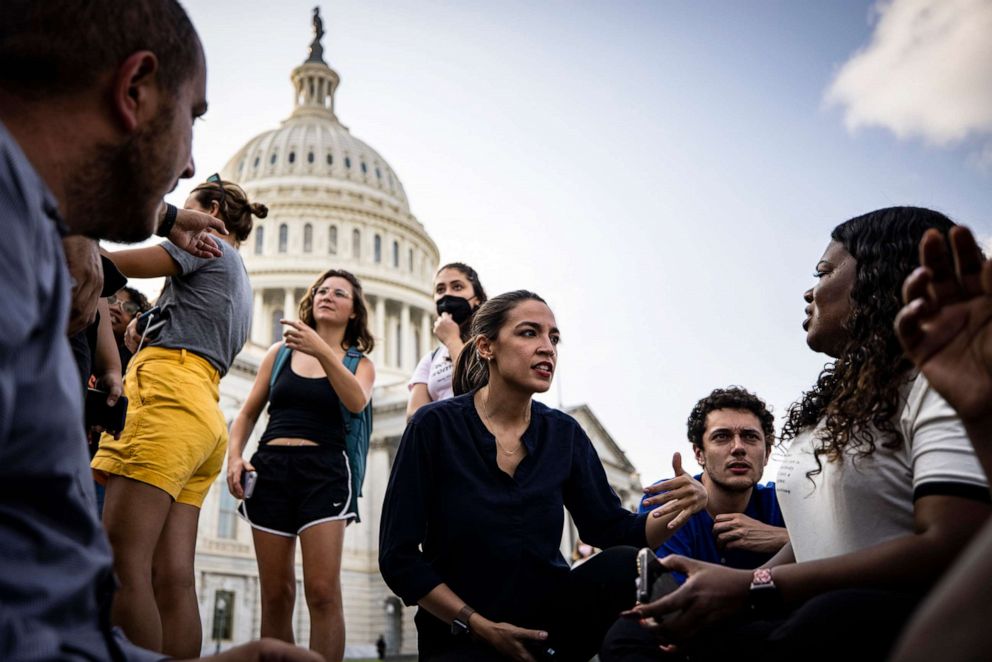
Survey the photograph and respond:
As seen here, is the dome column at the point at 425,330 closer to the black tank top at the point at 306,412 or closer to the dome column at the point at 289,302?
the dome column at the point at 289,302

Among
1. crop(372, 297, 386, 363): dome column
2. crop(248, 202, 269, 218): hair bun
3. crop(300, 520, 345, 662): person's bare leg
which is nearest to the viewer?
crop(300, 520, 345, 662): person's bare leg

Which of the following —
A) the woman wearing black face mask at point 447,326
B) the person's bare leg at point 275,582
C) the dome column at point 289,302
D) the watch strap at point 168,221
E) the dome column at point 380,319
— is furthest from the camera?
the dome column at point 380,319

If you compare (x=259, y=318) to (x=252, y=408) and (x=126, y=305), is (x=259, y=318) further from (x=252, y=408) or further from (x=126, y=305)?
(x=252, y=408)

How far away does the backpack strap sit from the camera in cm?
495

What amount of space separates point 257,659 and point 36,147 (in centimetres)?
96

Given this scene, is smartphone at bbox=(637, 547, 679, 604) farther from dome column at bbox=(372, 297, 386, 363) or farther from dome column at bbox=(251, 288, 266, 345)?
dome column at bbox=(372, 297, 386, 363)

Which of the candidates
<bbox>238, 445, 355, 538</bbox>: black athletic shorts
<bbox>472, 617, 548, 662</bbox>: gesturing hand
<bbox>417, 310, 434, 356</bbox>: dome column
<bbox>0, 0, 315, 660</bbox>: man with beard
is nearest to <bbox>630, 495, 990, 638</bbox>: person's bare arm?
<bbox>472, 617, 548, 662</bbox>: gesturing hand

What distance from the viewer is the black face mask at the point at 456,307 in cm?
574

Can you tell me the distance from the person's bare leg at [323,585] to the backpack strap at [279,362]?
1022 mm

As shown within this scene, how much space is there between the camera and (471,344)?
3986 millimetres

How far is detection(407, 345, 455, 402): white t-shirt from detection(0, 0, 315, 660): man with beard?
398 centimetres

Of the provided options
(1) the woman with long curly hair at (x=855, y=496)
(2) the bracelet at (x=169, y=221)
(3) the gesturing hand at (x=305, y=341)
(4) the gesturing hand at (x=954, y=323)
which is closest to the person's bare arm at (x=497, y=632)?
(1) the woman with long curly hair at (x=855, y=496)

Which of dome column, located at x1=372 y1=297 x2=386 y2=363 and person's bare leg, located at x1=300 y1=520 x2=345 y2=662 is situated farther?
dome column, located at x1=372 y1=297 x2=386 y2=363

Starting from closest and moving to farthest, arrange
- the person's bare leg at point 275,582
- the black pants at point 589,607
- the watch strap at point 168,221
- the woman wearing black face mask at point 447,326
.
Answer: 1. the black pants at point 589,607
2. the watch strap at point 168,221
3. the person's bare leg at point 275,582
4. the woman wearing black face mask at point 447,326
